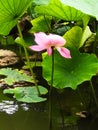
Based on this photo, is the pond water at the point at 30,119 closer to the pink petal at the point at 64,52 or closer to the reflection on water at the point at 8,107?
the reflection on water at the point at 8,107

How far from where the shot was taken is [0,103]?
141cm

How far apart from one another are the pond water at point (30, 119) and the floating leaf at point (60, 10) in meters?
0.37

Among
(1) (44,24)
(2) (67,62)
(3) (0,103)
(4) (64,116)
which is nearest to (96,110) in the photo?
(4) (64,116)

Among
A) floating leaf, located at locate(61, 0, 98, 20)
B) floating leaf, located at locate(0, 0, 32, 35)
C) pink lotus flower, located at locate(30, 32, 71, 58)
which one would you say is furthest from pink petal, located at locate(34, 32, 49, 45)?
floating leaf, located at locate(0, 0, 32, 35)

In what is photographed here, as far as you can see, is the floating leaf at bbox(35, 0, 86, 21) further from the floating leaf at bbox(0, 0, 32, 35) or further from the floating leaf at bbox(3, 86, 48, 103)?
the floating leaf at bbox(3, 86, 48, 103)

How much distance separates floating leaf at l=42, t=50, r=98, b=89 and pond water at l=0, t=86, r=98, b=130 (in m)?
0.15

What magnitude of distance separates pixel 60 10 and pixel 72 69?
0.21 m

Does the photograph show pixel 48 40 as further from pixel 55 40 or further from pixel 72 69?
pixel 72 69

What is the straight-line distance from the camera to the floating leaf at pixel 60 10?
3.84 feet

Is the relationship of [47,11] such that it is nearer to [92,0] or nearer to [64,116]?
[92,0]

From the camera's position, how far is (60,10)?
1.21 metres

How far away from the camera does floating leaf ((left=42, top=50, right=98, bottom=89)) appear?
1161mm

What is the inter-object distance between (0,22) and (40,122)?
0.43 m

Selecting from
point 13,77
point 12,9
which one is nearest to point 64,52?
point 12,9
